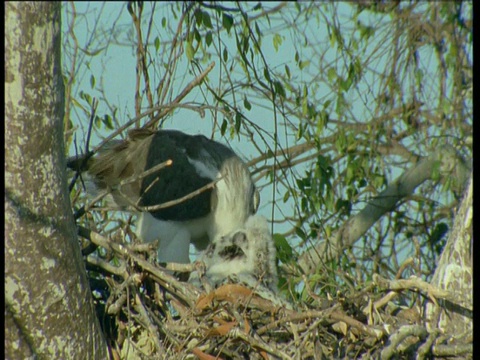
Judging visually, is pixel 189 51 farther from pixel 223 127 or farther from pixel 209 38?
pixel 223 127

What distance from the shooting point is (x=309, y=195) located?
5082 millimetres

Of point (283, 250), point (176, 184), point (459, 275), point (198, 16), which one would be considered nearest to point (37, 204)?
point (459, 275)

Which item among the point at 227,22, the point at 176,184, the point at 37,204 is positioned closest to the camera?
the point at 37,204

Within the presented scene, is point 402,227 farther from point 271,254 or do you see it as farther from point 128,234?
point 128,234

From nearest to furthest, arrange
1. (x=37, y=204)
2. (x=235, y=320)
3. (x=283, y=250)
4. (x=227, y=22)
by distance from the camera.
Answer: (x=37, y=204)
(x=235, y=320)
(x=227, y=22)
(x=283, y=250)

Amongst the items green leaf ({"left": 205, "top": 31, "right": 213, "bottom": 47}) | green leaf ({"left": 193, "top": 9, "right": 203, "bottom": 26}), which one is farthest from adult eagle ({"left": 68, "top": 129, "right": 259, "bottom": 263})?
green leaf ({"left": 193, "top": 9, "right": 203, "bottom": 26})

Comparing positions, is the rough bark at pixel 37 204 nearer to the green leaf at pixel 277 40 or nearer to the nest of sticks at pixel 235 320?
the nest of sticks at pixel 235 320

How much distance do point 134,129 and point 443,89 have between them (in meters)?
2.26

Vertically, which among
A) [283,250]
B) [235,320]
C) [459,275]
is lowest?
[235,320]

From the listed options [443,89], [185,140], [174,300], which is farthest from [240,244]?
[443,89]

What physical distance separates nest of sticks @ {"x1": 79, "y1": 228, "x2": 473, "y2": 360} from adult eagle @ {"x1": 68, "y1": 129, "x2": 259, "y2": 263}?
1.71m

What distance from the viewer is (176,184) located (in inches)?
218

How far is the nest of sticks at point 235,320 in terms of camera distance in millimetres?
3316

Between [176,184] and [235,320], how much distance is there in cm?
212
